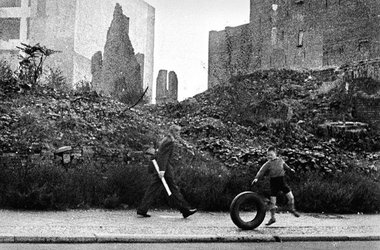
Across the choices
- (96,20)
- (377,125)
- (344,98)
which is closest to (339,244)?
(377,125)

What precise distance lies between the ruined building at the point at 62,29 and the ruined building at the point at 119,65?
8012 millimetres

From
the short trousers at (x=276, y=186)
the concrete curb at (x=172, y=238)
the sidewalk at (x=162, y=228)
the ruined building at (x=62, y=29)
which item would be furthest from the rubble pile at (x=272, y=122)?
the ruined building at (x=62, y=29)

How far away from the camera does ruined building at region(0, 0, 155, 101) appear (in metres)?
40.6

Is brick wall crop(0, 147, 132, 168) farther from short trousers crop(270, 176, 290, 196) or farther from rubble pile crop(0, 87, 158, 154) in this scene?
short trousers crop(270, 176, 290, 196)

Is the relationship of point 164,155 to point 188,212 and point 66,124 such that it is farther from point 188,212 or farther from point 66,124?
point 66,124

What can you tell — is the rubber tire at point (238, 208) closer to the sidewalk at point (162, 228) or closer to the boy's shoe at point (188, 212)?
the sidewalk at point (162, 228)

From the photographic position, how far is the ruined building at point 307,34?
40.6m

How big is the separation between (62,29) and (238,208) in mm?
33081

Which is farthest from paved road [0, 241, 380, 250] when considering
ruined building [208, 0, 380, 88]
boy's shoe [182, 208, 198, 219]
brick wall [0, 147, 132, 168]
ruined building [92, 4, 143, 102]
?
ruined building [208, 0, 380, 88]

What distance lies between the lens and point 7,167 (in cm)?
1313

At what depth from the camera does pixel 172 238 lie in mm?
8781

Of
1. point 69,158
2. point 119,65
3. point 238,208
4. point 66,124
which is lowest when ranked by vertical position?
point 238,208

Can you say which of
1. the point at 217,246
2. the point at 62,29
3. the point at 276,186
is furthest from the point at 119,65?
the point at 217,246

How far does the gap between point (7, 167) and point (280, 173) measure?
604cm
